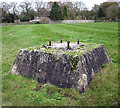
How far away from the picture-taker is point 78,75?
548cm

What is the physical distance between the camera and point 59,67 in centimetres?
584

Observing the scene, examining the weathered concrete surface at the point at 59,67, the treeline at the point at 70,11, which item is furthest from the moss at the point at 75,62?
the treeline at the point at 70,11

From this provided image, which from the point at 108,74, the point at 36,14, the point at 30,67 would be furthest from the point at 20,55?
the point at 36,14

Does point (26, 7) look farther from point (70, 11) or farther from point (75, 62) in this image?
point (75, 62)

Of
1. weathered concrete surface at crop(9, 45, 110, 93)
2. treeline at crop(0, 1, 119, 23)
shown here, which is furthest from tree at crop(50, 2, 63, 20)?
weathered concrete surface at crop(9, 45, 110, 93)

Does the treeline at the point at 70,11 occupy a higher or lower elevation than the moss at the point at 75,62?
higher

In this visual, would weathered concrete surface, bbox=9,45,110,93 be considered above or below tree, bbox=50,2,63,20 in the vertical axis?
below

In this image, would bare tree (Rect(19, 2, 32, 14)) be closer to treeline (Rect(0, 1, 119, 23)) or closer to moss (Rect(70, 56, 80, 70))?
treeline (Rect(0, 1, 119, 23))

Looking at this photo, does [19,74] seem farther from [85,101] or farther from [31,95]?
[85,101]

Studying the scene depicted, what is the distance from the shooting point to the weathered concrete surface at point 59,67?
5.56 meters

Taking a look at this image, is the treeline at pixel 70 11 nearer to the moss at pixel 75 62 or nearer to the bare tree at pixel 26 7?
the bare tree at pixel 26 7

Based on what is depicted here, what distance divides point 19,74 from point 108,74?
177 inches

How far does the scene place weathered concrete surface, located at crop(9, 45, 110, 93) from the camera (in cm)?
556

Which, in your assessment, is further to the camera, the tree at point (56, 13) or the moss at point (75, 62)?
Result: the tree at point (56, 13)
